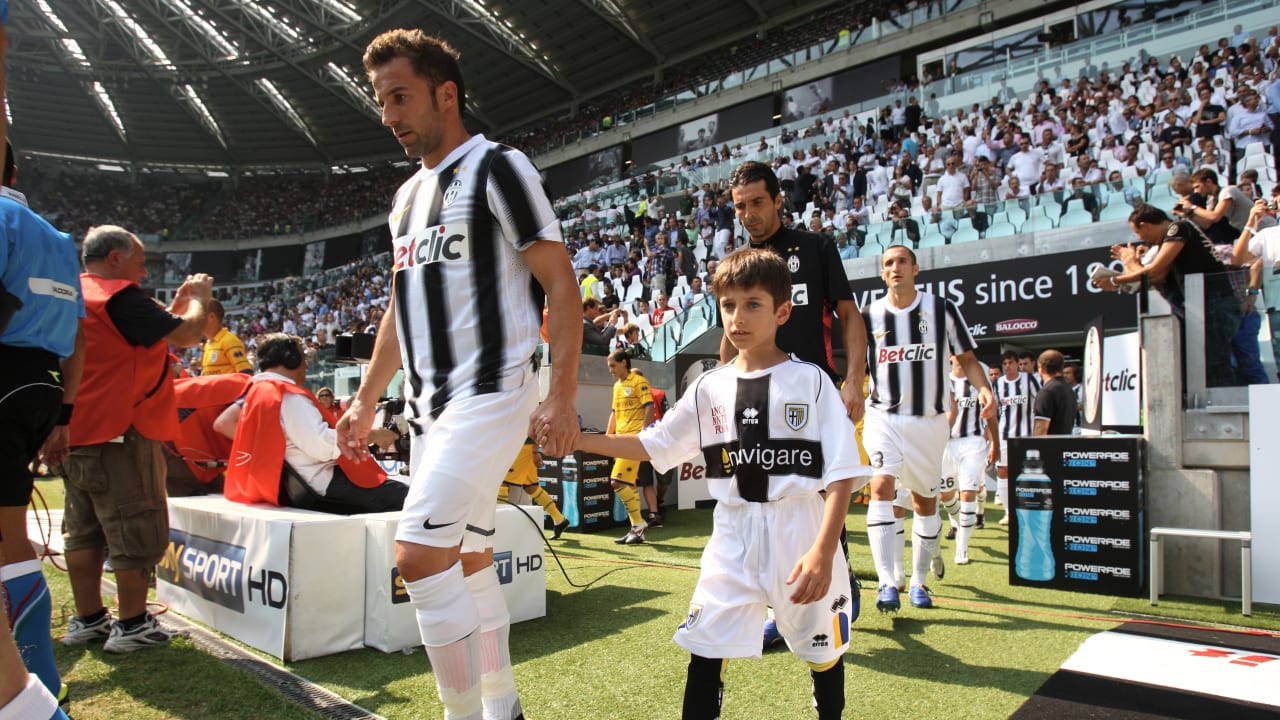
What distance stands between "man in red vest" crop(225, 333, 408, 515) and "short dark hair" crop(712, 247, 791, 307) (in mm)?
2851

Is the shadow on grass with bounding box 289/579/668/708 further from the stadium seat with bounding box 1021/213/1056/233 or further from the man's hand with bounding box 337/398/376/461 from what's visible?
the stadium seat with bounding box 1021/213/1056/233

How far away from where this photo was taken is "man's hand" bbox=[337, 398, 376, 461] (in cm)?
237

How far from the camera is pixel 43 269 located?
2496mm

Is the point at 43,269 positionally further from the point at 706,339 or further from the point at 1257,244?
the point at 706,339

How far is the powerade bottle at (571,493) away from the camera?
850 cm

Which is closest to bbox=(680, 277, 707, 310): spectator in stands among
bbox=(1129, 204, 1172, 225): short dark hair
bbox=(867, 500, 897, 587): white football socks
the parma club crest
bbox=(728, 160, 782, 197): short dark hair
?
bbox=(1129, 204, 1172, 225): short dark hair

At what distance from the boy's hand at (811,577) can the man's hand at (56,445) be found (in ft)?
9.21

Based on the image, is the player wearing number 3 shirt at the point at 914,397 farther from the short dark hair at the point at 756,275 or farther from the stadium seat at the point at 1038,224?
the stadium seat at the point at 1038,224

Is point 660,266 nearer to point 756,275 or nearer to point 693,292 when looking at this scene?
point 693,292

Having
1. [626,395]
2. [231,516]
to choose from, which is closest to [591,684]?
[231,516]

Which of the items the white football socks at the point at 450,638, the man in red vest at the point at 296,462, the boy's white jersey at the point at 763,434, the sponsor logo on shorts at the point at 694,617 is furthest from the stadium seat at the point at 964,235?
the white football socks at the point at 450,638

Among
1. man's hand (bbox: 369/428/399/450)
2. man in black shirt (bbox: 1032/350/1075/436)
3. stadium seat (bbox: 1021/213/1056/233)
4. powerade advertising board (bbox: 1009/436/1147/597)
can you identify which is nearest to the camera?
man's hand (bbox: 369/428/399/450)

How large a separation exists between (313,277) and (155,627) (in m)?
36.9

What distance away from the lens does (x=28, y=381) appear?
2.37 meters
